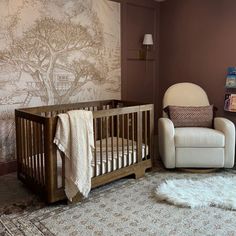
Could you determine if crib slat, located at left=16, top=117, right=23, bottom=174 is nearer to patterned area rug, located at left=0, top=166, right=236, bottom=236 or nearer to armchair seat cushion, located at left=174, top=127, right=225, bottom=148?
patterned area rug, located at left=0, top=166, right=236, bottom=236

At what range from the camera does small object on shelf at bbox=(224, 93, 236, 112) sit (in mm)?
3665

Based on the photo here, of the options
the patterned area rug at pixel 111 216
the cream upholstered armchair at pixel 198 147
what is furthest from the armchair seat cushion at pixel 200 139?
the patterned area rug at pixel 111 216

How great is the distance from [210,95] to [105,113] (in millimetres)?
2006

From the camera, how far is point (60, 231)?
2.02m

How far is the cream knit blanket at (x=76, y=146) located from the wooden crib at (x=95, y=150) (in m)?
0.06

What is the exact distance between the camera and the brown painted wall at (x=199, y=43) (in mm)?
3770

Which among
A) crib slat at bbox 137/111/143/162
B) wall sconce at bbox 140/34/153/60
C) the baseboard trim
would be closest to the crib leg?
crib slat at bbox 137/111/143/162

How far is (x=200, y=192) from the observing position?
2.61 metres

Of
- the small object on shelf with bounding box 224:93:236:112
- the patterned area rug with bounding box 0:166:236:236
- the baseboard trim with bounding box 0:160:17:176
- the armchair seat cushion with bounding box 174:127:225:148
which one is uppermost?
the small object on shelf with bounding box 224:93:236:112

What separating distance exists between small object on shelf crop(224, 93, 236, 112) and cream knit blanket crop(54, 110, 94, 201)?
2.08 meters

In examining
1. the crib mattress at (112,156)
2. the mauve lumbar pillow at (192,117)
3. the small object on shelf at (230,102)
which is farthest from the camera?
the small object on shelf at (230,102)

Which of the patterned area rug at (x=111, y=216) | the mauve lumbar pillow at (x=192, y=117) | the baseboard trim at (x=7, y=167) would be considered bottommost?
the patterned area rug at (x=111, y=216)

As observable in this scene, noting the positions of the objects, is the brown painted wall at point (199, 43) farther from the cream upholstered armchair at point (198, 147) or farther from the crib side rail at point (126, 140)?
the crib side rail at point (126, 140)

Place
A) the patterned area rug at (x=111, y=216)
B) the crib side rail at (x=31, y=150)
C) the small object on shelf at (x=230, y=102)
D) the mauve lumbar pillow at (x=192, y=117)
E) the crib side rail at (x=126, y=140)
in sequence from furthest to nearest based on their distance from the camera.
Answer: the small object on shelf at (x=230, y=102)
the mauve lumbar pillow at (x=192, y=117)
the crib side rail at (x=126, y=140)
the crib side rail at (x=31, y=150)
the patterned area rug at (x=111, y=216)
